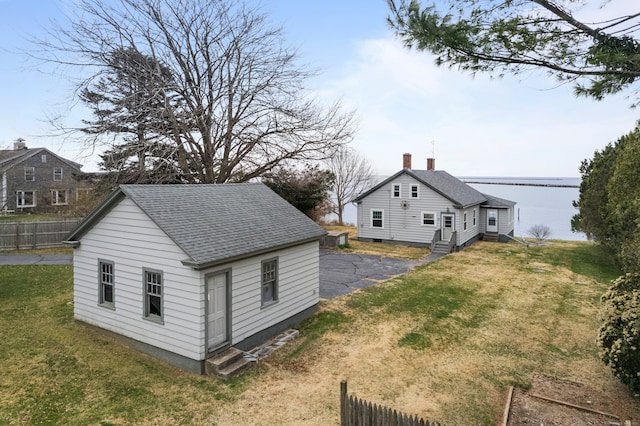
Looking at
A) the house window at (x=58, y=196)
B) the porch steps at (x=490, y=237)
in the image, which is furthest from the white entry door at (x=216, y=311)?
the house window at (x=58, y=196)

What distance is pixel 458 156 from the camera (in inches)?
1256

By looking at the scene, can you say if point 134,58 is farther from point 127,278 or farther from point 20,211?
point 20,211

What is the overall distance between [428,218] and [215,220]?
19.6 metres

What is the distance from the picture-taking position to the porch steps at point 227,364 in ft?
29.8

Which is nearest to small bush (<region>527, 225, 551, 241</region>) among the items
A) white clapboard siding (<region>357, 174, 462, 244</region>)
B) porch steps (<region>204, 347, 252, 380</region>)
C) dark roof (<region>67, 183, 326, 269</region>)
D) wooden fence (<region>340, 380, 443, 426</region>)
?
white clapboard siding (<region>357, 174, 462, 244</region>)

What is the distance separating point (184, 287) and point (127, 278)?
224 centimetres

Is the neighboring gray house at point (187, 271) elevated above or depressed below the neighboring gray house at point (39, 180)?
below

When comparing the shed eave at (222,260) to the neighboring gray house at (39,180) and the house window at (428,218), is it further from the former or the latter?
the neighboring gray house at (39,180)

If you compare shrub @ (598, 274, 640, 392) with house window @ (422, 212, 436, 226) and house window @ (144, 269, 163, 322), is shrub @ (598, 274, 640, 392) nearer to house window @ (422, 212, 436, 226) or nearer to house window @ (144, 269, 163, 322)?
house window @ (144, 269, 163, 322)

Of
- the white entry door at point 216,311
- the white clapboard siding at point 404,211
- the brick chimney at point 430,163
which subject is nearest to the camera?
the white entry door at point 216,311

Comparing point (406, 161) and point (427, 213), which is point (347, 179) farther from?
point (427, 213)

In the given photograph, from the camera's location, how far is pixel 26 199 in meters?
43.0

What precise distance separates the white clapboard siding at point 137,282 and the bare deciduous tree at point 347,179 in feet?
113

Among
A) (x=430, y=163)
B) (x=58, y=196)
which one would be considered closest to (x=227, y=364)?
(x=430, y=163)
